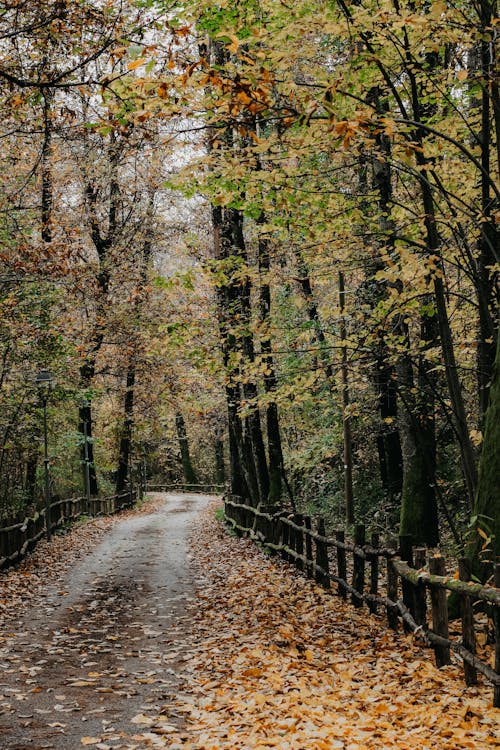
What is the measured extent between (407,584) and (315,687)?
1769 mm

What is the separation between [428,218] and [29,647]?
6.85 metres

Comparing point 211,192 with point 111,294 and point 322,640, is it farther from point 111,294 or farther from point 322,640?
point 111,294

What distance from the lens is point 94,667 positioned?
7410 mm

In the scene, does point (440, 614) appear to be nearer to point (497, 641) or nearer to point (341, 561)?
point (497, 641)

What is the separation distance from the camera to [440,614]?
6547mm

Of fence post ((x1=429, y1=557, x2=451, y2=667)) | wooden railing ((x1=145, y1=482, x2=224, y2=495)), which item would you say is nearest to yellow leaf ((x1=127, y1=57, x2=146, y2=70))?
fence post ((x1=429, y1=557, x2=451, y2=667))

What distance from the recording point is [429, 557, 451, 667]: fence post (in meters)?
6.54

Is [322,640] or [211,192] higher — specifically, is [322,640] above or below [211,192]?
below

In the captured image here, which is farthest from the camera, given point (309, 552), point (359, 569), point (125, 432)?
point (125, 432)

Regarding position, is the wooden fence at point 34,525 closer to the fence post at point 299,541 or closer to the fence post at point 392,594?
the fence post at point 299,541

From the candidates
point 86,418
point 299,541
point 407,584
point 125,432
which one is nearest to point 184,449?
point 125,432

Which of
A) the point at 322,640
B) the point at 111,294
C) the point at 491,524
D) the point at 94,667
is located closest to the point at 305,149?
the point at 491,524

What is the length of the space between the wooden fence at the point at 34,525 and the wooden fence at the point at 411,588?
5.36 metres

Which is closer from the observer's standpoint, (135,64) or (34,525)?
(135,64)
